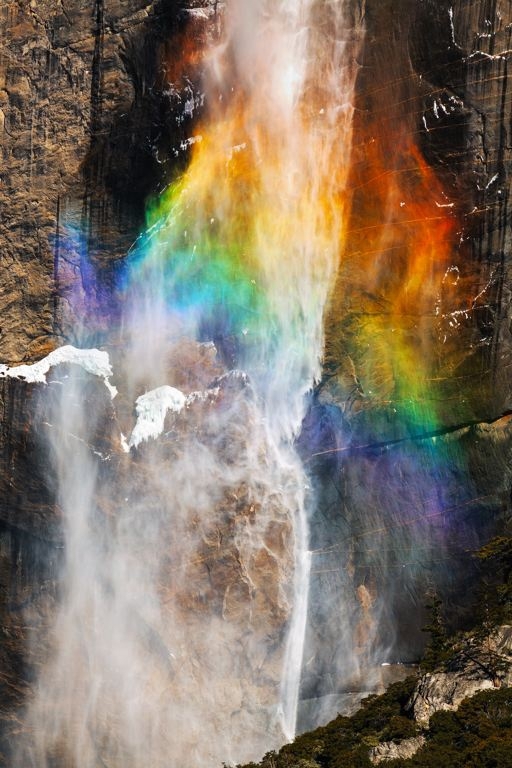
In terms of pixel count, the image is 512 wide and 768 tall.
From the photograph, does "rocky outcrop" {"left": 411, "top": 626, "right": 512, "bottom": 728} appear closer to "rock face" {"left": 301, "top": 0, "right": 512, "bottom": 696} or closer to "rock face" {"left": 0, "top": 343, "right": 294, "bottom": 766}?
"rock face" {"left": 301, "top": 0, "right": 512, "bottom": 696}

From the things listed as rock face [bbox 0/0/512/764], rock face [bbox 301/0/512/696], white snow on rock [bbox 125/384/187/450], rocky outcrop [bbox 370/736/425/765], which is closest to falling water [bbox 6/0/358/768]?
white snow on rock [bbox 125/384/187/450]

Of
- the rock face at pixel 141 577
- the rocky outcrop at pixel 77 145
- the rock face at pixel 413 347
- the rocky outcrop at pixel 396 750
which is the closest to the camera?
the rocky outcrop at pixel 396 750

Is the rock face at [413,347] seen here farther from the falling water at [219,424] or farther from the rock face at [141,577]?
the rock face at [141,577]

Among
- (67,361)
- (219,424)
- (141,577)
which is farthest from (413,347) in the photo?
(141,577)

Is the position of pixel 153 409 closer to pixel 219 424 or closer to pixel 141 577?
pixel 219 424

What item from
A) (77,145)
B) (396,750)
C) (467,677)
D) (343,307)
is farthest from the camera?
(77,145)

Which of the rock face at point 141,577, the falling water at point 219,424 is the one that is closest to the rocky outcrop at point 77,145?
the falling water at point 219,424
